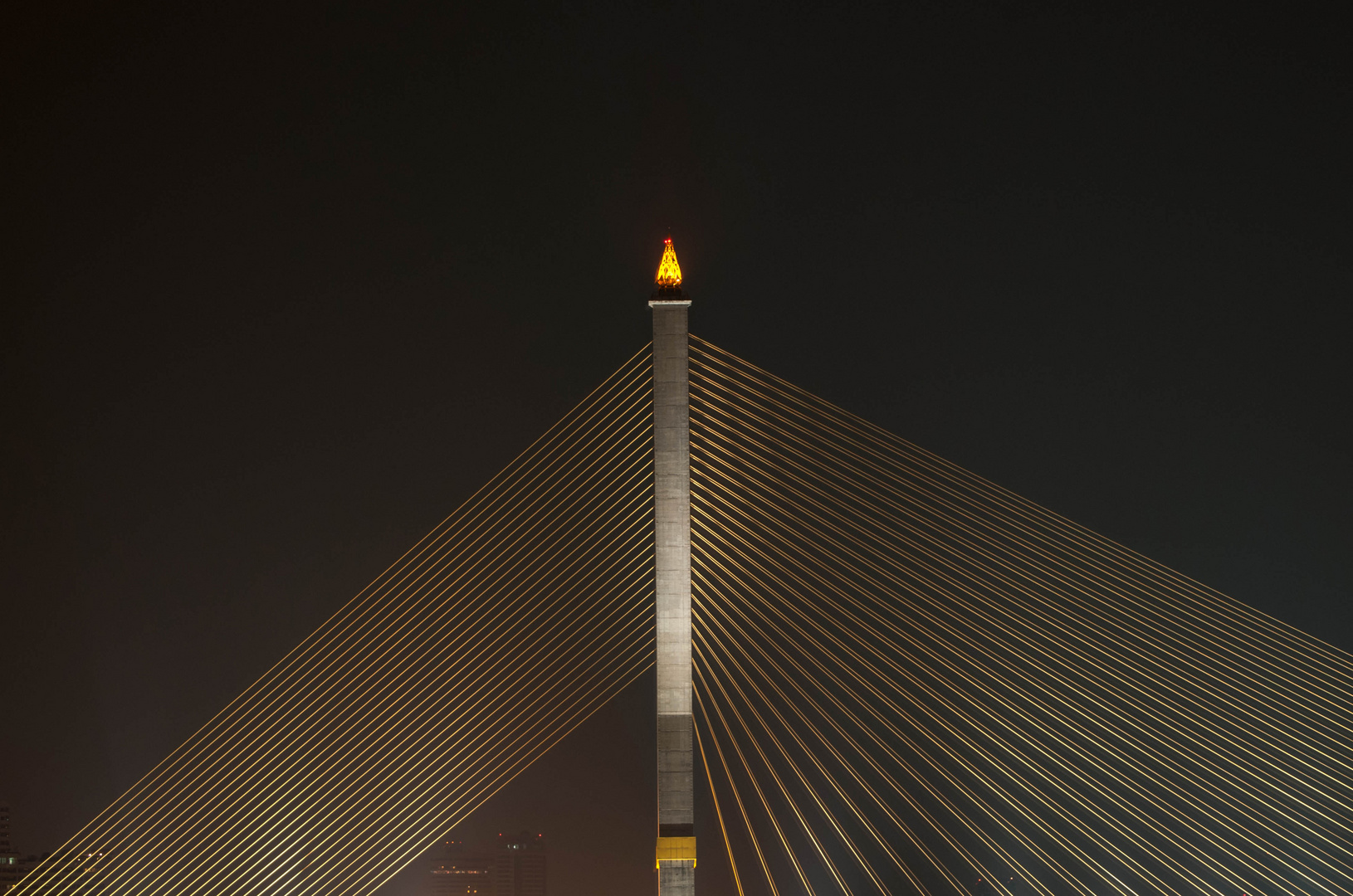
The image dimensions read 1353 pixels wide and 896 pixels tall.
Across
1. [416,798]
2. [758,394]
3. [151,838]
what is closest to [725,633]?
[758,394]

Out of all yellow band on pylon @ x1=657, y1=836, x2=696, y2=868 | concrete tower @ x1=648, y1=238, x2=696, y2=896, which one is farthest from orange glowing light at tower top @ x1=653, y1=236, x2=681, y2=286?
yellow band on pylon @ x1=657, y1=836, x2=696, y2=868

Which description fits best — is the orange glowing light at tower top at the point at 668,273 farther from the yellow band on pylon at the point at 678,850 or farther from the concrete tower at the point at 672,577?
the yellow band on pylon at the point at 678,850

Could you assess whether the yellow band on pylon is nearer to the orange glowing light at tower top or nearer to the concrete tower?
the concrete tower

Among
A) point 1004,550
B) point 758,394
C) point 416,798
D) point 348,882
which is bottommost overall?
point 348,882

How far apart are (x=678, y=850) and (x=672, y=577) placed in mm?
2972

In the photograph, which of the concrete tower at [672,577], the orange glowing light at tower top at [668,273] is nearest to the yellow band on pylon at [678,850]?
the concrete tower at [672,577]

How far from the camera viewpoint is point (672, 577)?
42.8 ft

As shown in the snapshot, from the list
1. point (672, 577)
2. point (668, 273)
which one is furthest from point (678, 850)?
point (668, 273)

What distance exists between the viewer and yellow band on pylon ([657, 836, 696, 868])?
12625 mm

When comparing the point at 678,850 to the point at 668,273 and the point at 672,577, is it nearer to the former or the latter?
the point at 672,577

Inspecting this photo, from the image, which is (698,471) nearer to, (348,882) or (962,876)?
(348,882)

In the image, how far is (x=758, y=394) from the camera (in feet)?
45.4

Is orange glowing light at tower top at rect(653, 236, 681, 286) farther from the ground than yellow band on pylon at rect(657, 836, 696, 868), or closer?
farther from the ground

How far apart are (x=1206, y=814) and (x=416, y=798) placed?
9090 mm
